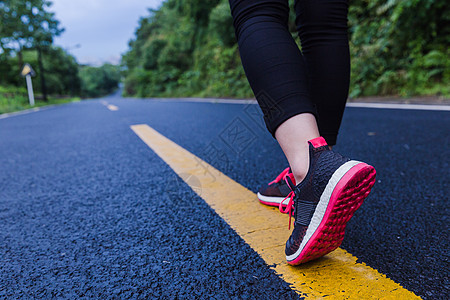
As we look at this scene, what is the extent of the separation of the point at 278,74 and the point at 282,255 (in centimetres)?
50

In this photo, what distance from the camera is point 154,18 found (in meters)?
37.1

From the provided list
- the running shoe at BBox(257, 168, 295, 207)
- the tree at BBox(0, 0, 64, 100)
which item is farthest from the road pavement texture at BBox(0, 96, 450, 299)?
the tree at BBox(0, 0, 64, 100)

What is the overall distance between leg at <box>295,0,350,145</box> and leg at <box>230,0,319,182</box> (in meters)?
0.13

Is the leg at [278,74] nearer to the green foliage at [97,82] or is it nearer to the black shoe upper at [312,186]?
the black shoe upper at [312,186]

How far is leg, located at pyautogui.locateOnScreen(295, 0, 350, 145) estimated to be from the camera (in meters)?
1.05

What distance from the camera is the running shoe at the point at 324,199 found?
2.42ft

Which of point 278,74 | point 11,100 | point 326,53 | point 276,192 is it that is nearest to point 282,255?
point 276,192

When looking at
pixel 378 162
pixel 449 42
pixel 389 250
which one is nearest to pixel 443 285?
pixel 389 250

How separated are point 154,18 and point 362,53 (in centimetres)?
3522

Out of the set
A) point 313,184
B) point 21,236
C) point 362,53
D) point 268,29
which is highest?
point 362,53

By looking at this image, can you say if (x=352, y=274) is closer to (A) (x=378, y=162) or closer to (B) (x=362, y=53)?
(A) (x=378, y=162)

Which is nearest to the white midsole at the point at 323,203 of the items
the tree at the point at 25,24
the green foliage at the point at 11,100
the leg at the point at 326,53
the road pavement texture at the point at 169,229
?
the road pavement texture at the point at 169,229

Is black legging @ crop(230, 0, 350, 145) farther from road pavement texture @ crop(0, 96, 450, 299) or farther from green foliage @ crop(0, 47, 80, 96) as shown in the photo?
green foliage @ crop(0, 47, 80, 96)

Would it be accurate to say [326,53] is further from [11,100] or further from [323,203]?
[11,100]
